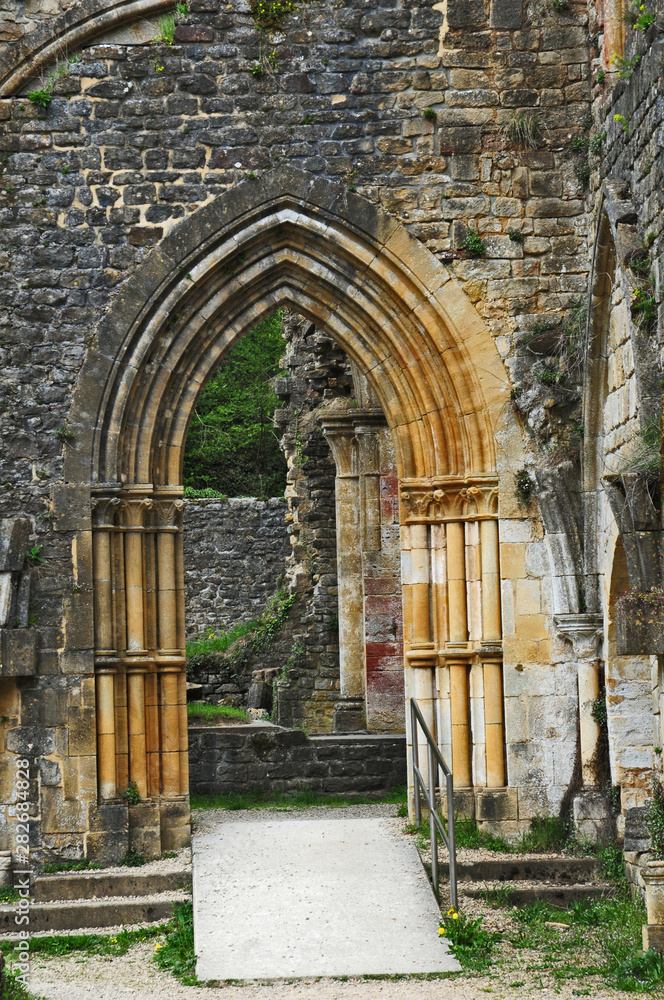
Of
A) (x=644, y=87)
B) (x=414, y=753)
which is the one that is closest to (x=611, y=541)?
(x=414, y=753)

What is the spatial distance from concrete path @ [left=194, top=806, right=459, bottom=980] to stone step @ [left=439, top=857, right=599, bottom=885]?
0.33 metres

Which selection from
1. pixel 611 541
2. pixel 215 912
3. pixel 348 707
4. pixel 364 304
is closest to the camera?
pixel 215 912

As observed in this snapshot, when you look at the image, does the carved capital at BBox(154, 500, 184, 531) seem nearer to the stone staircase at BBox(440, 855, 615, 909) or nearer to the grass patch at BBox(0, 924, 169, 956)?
the grass patch at BBox(0, 924, 169, 956)

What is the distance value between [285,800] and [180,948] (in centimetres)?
356

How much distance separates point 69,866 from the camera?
7941mm

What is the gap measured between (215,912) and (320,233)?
14.2 ft

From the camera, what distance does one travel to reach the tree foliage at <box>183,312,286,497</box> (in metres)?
23.7

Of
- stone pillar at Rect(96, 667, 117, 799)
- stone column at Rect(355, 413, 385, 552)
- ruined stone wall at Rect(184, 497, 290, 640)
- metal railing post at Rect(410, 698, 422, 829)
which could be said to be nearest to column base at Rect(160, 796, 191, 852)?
stone pillar at Rect(96, 667, 117, 799)

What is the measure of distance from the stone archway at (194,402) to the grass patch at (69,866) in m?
0.37

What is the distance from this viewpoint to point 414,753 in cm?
823

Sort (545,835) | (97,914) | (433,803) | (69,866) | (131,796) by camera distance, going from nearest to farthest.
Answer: (433,803), (97,914), (69,866), (545,835), (131,796)

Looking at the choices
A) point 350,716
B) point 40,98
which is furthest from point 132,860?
point 40,98

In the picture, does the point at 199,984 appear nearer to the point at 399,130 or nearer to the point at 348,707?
the point at 399,130

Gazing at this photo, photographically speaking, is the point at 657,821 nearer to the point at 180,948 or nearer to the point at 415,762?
the point at 415,762
